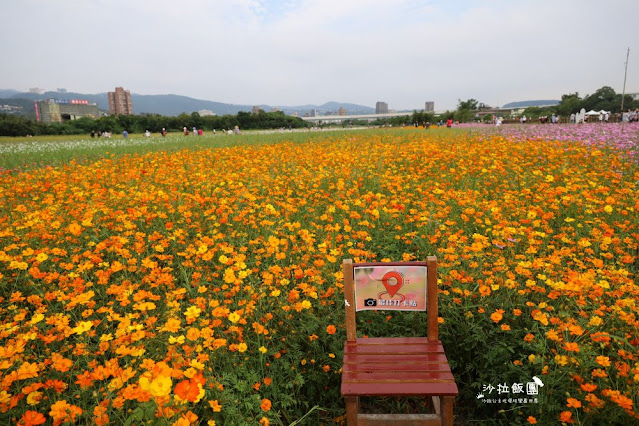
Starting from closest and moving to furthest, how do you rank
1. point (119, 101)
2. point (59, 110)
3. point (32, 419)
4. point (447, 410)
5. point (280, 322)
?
1. point (32, 419)
2. point (447, 410)
3. point (280, 322)
4. point (59, 110)
5. point (119, 101)

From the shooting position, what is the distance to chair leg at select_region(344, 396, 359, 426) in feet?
5.13

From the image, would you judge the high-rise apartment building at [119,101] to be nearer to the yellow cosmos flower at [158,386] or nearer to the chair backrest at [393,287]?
the chair backrest at [393,287]

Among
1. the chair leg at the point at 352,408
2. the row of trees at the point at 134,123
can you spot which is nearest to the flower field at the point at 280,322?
the chair leg at the point at 352,408

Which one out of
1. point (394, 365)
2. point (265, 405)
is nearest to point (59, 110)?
point (265, 405)

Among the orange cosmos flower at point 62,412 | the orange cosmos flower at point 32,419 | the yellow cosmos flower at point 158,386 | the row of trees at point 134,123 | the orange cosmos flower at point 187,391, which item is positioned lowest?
the orange cosmos flower at point 62,412

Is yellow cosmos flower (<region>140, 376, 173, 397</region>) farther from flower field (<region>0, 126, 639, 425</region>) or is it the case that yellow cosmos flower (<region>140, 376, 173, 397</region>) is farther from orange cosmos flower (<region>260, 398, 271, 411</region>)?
orange cosmos flower (<region>260, 398, 271, 411</region>)

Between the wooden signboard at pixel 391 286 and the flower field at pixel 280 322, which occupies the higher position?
the wooden signboard at pixel 391 286

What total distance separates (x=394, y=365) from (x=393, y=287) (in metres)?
0.35

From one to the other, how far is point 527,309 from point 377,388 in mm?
1165

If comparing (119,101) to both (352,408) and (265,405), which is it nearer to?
(265,405)

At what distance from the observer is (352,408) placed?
1579mm

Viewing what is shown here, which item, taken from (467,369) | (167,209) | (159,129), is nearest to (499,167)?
(467,369)

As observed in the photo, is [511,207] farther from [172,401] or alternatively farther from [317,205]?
[172,401]

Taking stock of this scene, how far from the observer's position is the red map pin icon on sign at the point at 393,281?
5.79 ft
